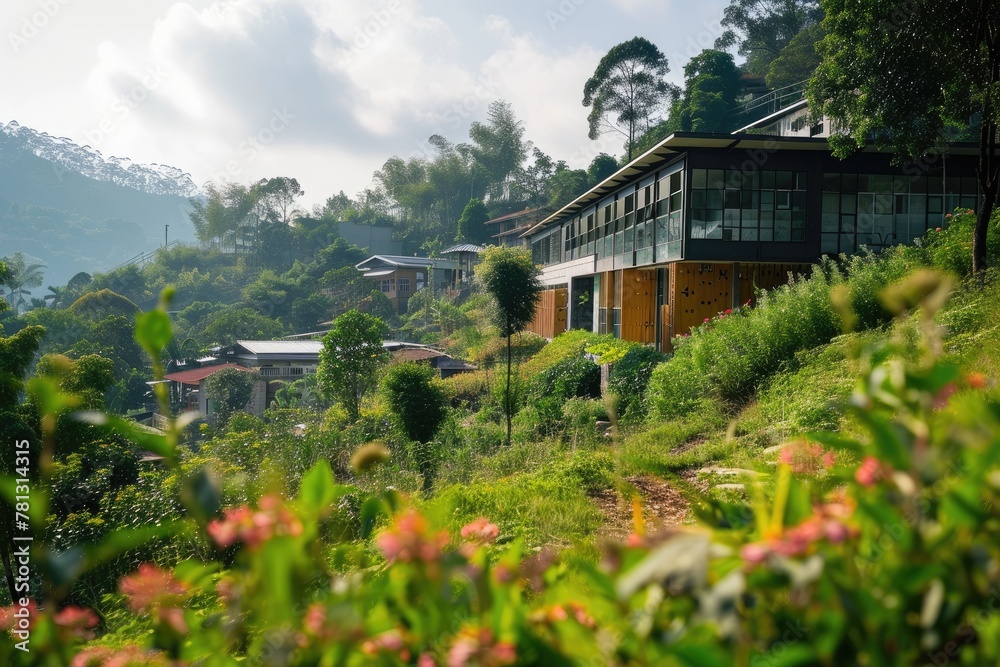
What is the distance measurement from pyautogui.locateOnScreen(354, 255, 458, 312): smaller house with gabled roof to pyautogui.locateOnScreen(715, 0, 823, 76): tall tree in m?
25.4

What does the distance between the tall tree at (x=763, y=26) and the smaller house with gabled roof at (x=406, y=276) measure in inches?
Answer: 1001

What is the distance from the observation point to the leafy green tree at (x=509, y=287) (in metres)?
17.0

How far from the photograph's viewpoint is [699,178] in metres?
17.0

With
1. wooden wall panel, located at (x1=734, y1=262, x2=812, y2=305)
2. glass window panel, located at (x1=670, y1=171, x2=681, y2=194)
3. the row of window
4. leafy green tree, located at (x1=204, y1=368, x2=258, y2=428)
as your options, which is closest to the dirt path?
wooden wall panel, located at (x1=734, y1=262, x2=812, y2=305)

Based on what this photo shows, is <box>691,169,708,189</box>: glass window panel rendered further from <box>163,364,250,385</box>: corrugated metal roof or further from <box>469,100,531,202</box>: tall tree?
<box>469,100,531,202</box>: tall tree

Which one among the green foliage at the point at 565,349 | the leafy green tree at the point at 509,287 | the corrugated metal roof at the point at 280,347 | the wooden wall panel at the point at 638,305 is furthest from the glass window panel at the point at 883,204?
the corrugated metal roof at the point at 280,347

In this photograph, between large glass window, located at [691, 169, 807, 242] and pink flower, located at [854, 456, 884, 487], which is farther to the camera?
large glass window, located at [691, 169, 807, 242]

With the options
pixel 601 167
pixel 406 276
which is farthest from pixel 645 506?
pixel 406 276

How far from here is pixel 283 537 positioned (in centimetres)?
82

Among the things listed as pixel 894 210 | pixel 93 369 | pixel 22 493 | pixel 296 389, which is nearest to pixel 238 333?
pixel 296 389

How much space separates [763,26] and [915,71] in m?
41.4

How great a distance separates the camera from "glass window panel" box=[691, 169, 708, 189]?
1691 centimetres

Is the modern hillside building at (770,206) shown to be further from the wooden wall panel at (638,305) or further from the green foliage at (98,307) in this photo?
the green foliage at (98,307)

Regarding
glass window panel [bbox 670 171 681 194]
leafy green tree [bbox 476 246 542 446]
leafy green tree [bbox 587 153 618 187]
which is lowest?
leafy green tree [bbox 476 246 542 446]
